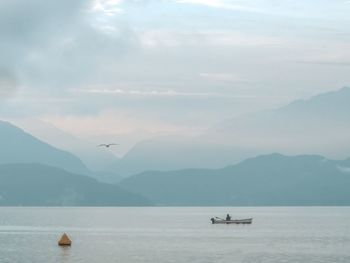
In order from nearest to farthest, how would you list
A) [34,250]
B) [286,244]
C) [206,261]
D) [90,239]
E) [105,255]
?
[206,261]
[105,255]
[34,250]
[286,244]
[90,239]

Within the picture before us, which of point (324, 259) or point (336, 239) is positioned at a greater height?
point (336, 239)

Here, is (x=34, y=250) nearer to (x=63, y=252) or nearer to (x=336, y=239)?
(x=63, y=252)

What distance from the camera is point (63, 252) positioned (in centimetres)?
14050

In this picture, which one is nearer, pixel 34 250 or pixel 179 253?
pixel 179 253

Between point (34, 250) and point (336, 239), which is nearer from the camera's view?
point (34, 250)

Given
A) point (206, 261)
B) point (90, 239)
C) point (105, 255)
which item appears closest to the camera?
point (206, 261)

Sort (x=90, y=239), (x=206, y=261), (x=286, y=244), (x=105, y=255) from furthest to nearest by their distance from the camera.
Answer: (x=90, y=239)
(x=286, y=244)
(x=105, y=255)
(x=206, y=261)

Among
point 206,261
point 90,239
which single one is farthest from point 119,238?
point 206,261

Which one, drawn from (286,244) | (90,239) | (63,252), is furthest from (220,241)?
(63,252)

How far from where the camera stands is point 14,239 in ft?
591

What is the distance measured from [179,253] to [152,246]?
18961 mm

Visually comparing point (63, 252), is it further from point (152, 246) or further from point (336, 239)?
point (336, 239)

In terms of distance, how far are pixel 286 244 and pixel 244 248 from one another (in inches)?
587

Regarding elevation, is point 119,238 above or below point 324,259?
above
